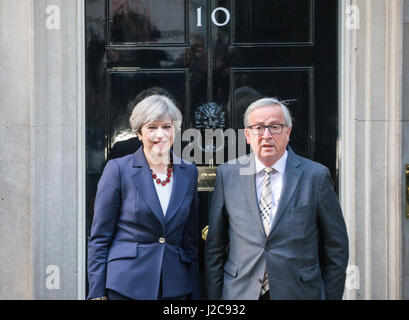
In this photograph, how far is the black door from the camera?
150 inches

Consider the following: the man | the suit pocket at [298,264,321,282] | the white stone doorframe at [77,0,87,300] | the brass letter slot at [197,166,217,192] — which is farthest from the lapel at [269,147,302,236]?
the white stone doorframe at [77,0,87,300]

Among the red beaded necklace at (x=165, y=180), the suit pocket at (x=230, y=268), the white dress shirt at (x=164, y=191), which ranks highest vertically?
the red beaded necklace at (x=165, y=180)

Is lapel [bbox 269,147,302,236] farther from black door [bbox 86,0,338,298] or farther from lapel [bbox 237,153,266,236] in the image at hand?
black door [bbox 86,0,338,298]

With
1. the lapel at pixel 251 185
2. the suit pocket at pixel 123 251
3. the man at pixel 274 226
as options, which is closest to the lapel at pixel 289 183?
the man at pixel 274 226

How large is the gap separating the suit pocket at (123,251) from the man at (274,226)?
0.43 m

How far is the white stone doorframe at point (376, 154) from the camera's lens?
360cm

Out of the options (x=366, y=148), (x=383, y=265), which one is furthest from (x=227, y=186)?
(x=383, y=265)

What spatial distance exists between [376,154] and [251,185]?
4.72 feet

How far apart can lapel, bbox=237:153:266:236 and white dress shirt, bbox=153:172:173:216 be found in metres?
0.43

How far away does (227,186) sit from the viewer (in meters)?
2.75

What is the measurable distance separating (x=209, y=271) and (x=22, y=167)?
1.78m

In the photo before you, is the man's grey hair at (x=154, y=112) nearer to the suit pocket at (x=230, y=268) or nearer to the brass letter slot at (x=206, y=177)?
the suit pocket at (x=230, y=268)

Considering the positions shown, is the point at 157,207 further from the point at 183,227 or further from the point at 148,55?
the point at 148,55

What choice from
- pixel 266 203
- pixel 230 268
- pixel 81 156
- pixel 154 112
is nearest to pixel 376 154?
pixel 266 203
